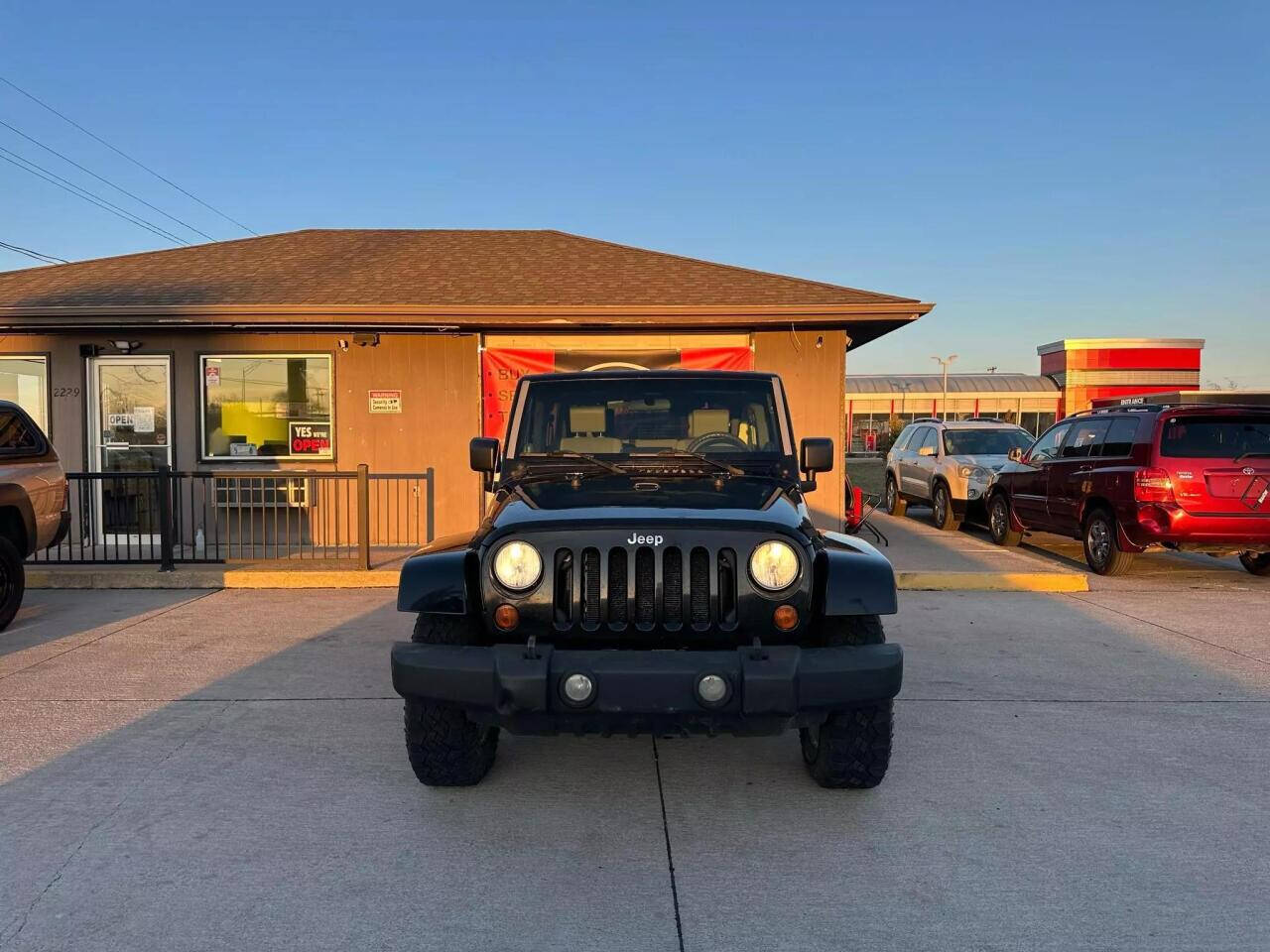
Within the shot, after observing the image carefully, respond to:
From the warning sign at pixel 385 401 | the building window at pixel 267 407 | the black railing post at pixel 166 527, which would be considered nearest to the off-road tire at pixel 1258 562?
the warning sign at pixel 385 401

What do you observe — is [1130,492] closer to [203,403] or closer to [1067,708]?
[1067,708]

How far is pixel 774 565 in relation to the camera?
139 inches

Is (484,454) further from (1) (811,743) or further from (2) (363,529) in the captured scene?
(2) (363,529)

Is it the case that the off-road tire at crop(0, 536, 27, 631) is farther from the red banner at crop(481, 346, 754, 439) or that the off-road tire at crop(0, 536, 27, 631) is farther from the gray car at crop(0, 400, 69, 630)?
the red banner at crop(481, 346, 754, 439)

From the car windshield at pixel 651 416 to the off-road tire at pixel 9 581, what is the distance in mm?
4605

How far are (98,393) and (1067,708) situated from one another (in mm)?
11031

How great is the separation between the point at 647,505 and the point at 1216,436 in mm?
7660

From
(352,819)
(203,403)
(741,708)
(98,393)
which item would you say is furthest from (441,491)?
(741,708)

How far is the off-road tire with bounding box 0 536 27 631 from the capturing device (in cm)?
695

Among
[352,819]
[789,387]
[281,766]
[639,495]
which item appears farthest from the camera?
[789,387]

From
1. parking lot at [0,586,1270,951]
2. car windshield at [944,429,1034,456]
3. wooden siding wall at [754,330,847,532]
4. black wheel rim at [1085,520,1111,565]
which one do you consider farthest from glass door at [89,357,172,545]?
car windshield at [944,429,1034,456]

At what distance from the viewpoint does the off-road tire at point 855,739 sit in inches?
145

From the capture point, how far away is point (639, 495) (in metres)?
3.98

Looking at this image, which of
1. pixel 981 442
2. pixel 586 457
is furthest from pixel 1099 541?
pixel 586 457
